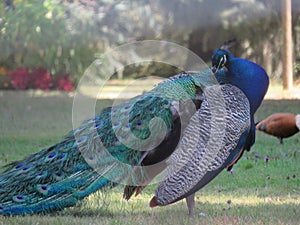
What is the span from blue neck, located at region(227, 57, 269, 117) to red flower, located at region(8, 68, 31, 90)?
11.6 m

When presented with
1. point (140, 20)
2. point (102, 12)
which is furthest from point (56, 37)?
point (140, 20)

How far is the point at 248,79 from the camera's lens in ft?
14.4

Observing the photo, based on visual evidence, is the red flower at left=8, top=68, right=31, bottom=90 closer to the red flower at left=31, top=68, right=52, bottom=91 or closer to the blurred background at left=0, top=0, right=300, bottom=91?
the blurred background at left=0, top=0, right=300, bottom=91

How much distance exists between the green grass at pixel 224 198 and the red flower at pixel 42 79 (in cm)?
703

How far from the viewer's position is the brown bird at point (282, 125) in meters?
7.23

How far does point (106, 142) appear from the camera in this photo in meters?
4.36

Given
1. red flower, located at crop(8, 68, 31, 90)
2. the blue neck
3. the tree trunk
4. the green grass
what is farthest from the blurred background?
the blue neck

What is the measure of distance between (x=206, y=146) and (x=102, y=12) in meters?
11.4

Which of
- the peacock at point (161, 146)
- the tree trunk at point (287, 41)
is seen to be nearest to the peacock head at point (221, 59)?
the peacock at point (161, 146)

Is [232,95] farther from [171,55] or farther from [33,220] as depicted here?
[171,55]

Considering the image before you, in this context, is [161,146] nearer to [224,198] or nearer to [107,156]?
[107,156]

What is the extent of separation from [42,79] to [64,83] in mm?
463

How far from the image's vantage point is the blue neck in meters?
4.37

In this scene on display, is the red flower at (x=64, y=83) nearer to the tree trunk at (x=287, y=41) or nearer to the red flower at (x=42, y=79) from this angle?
the red flower at (x=42, y=79)
